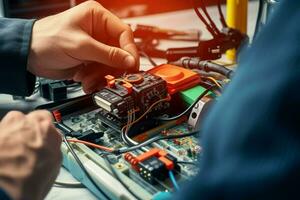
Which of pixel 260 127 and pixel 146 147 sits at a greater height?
pixel 260 127

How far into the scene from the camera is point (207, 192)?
0.33 metres

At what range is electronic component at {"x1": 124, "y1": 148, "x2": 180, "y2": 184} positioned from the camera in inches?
22.7

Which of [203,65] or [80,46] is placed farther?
[203,65]

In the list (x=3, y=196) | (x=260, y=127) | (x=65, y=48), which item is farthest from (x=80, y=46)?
(x=260, y=127)

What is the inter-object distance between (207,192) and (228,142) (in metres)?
0.04

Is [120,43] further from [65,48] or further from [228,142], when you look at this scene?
[228,142]

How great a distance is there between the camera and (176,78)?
0.78 meters

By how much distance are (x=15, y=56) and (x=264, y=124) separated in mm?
613

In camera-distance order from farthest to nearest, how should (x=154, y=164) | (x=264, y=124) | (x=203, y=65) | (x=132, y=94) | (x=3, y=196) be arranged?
(x=203, y=65) < (x=132, y=94) < (x=154, y=164) < (x=3, y=196) < (x=264, y=124)

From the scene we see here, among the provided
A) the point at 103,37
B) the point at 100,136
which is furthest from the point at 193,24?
the point at 100,136

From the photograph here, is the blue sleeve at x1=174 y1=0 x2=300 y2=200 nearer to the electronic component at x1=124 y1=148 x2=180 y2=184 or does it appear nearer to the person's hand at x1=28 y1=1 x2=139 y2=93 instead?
the electronic component at x1=124 y1=148 x2=180 y2=184

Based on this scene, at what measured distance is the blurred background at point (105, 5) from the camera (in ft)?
4.11

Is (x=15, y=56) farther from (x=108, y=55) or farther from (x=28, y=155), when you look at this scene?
(x=28, y=155)

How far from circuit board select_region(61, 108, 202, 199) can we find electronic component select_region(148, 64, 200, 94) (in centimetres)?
7
